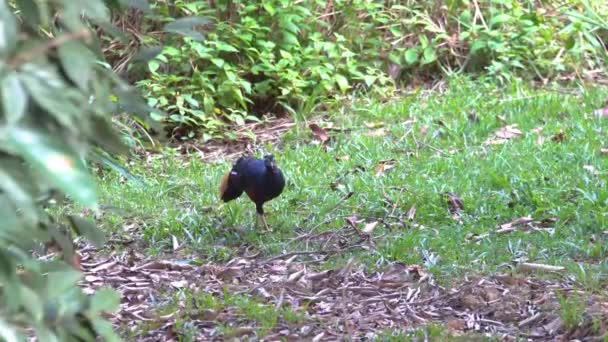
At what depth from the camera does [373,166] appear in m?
6.34

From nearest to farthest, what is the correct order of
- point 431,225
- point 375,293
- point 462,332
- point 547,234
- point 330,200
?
point 462,332 → point 375,293 → point 547,234 → point 431,225 → point 330,200

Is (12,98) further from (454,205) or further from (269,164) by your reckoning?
(454,205)

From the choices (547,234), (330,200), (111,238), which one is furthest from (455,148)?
(111,238)

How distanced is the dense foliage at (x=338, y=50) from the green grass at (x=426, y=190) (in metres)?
0.51

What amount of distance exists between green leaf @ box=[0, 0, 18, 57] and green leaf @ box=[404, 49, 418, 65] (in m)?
7.00

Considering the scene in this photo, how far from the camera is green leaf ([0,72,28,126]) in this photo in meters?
1.34

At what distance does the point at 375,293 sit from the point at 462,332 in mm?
593

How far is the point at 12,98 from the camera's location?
1.36m

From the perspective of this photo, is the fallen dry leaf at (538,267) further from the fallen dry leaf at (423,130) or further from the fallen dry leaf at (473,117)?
the fallen dry leaf at (473,117)

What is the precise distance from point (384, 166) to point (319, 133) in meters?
1.07

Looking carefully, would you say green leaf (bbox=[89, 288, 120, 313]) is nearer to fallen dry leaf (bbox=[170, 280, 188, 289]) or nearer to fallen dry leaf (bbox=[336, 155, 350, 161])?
fallen dry leaf (bbox=[170, 280, 188, 289])

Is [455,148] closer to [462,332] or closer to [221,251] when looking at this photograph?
[221,251]

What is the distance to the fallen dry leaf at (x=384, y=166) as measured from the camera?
6.20 meters

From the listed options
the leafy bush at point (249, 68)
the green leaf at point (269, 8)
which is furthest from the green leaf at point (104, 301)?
the green leaf at point (269, 8)
